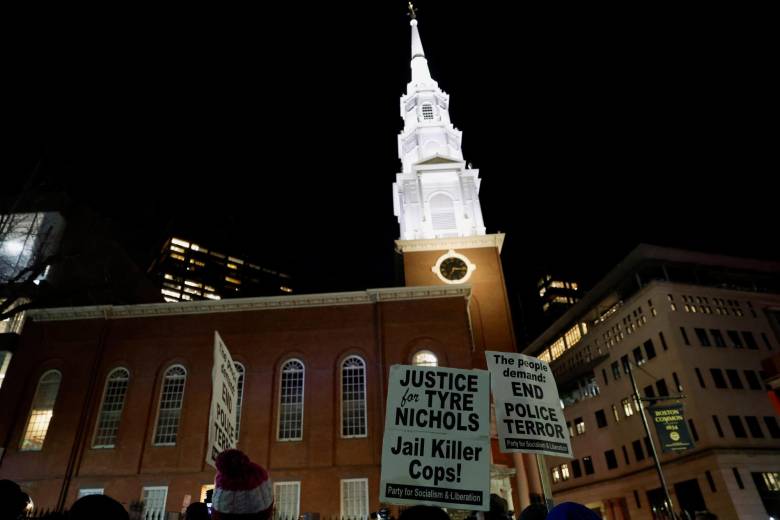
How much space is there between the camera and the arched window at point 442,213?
3444 centimetres

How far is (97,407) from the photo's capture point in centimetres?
2467

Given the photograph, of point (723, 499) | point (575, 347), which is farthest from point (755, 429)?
point (575, 347)

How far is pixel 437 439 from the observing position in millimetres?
6660

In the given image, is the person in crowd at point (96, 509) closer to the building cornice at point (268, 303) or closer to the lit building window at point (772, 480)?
the building cornice at point (268, 303)

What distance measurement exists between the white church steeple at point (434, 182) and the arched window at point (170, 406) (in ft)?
53.4

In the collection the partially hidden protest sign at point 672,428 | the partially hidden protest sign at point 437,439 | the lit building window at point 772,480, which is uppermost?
the partially hidden protest sign at point 672,428

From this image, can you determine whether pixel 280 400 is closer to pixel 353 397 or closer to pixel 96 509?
pixel 353 397

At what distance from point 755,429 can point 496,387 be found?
3782 cm

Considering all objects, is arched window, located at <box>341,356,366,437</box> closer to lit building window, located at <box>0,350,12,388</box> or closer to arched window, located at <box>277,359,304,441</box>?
arched window, located at <box>277,359,304,441</box>

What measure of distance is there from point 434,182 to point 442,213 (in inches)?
99.4

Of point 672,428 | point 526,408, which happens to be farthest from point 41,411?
point 672,428

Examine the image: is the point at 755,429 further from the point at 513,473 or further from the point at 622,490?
the point at 513,473

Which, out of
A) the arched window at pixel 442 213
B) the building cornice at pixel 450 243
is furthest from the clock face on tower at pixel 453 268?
the arched window at pixel 442 213

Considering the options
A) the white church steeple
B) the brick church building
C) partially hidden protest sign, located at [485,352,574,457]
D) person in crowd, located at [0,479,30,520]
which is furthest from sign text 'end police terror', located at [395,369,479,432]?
the white church steeple
